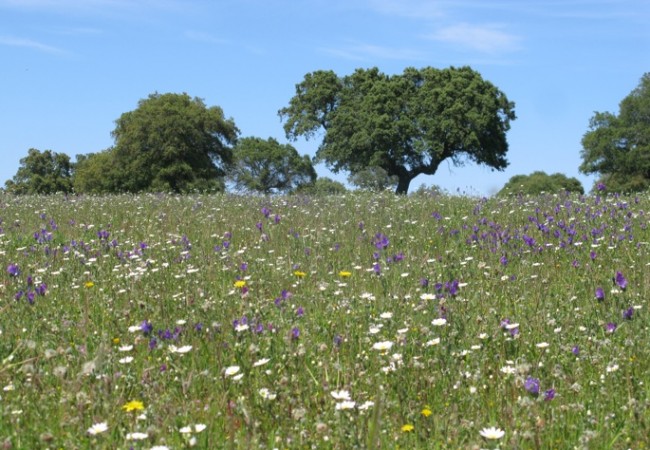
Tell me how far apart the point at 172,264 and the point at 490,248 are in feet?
10.7

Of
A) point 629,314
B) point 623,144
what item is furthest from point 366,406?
point 623,144

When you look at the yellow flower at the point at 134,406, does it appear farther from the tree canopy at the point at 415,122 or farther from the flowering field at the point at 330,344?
the tree canopy at the point at 415,122

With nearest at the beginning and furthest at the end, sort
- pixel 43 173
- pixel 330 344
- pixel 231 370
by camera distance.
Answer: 1. pixel 231 370
2. pixel 330 344
3. pixel 43 173

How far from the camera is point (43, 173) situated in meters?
87.9

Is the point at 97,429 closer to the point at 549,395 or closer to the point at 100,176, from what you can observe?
the point at 549,395

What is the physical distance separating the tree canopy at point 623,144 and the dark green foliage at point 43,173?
57.1 m

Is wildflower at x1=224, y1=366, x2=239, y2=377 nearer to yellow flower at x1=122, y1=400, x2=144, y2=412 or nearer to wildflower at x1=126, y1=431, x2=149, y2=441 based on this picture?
yellow flower at x1=122, y1=400, x2=144, y2=412

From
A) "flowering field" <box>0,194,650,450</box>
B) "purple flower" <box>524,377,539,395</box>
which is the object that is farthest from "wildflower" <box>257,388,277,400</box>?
"purple flower" <box>524,377,539,395</box>

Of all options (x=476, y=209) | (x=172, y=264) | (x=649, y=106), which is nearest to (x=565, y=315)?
(x=172, y=264)

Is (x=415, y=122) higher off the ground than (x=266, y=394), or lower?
higher

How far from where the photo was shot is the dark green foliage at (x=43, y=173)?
82.6m

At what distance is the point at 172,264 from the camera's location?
23.4ft

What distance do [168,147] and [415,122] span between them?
17.0m

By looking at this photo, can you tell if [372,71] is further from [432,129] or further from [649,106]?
[649,106]
